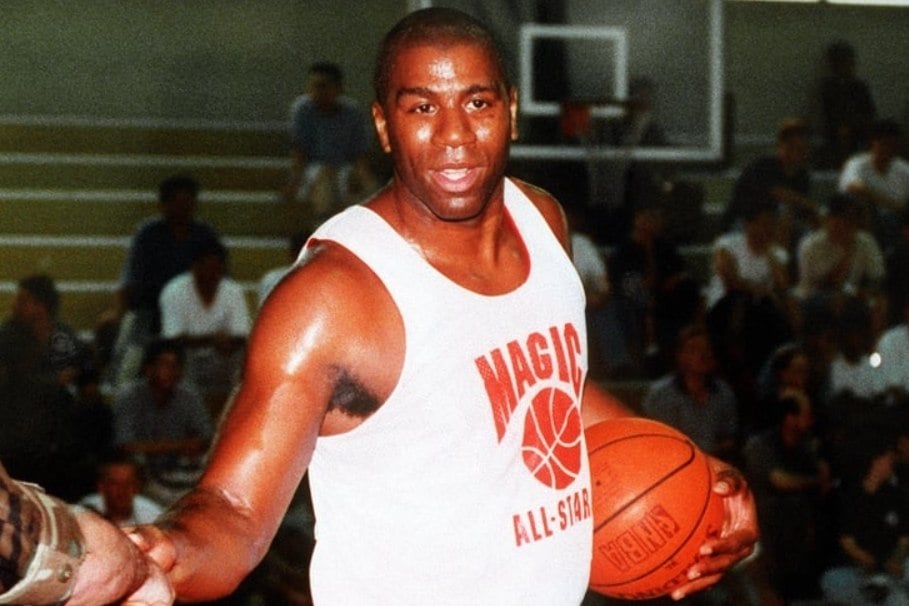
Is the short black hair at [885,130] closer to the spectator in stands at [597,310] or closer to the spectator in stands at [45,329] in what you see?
the spectator in stands at [597,310]

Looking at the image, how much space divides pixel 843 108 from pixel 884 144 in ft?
6.19

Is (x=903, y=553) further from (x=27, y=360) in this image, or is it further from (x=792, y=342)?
(x=27, y=360)

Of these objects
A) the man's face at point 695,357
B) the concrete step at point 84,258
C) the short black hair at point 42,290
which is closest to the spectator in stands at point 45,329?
the short black hair at point 42,290

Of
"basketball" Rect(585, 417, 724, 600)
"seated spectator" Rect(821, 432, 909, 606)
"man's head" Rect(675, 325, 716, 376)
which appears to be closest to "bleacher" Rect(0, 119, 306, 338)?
"man's head" Rect(675, 325, 716, 376)

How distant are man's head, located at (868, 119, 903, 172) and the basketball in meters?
7.93

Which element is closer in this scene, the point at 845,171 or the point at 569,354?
the point at 569,354

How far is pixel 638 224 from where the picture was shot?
33.0 feet

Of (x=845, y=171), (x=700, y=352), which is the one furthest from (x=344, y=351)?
(x=845, y=171)

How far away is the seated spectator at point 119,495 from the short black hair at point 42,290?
141 cm

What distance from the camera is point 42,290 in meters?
8.20

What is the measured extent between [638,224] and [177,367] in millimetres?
3299

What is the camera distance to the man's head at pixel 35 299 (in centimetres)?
816

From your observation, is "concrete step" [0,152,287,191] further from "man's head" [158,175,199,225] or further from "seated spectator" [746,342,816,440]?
"seated spectator" [746,342,816,440]

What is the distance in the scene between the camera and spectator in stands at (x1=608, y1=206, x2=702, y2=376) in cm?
965
